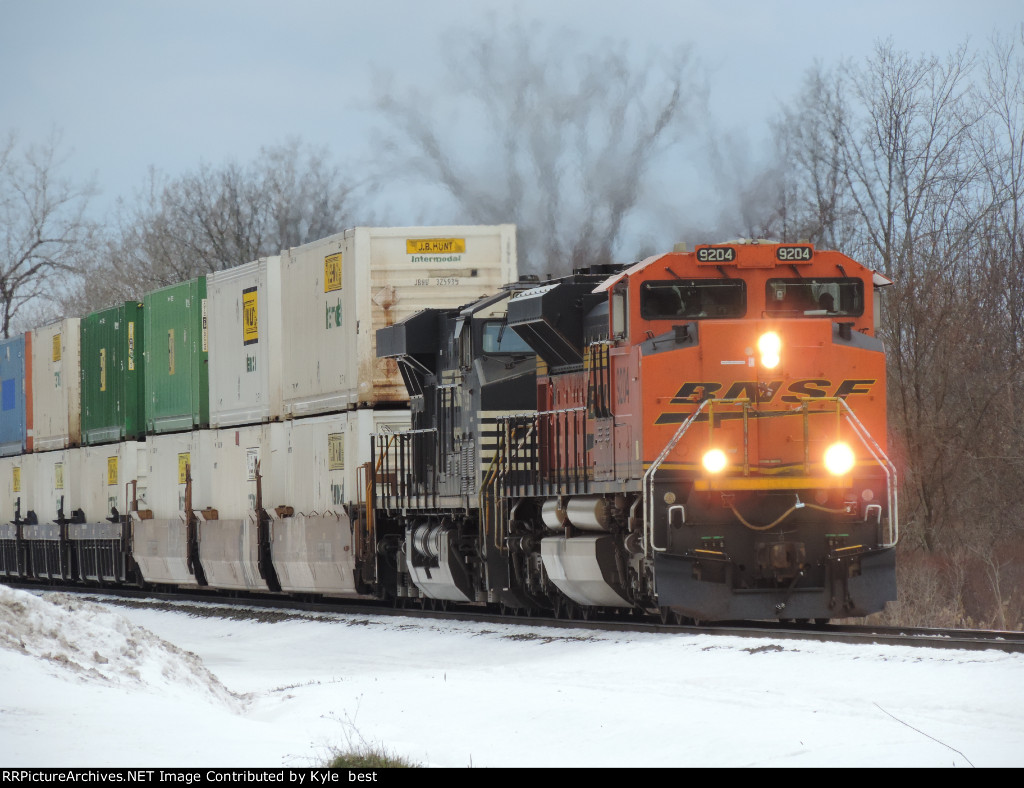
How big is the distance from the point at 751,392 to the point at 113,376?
16.7m

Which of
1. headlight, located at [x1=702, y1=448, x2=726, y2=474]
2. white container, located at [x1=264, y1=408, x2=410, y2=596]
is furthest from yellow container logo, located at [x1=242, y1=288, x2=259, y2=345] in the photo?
headlight, located at [x1=702, y1=448, x2=726, y2=474]

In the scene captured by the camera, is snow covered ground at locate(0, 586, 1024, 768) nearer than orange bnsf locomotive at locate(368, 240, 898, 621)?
Yes

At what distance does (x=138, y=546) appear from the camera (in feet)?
84.4

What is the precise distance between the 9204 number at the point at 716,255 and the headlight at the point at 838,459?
6.48 feet

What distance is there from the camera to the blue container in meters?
31.1

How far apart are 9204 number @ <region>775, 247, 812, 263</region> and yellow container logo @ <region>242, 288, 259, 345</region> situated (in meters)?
10.7

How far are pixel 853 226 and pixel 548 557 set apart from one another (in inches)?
689

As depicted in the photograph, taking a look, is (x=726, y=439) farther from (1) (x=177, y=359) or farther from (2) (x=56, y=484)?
(2) (x=56, y=484)

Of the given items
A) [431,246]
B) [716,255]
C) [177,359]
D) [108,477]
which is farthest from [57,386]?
[716,255]

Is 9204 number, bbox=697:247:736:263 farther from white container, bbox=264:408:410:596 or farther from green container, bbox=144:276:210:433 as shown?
green container, bbox=144:276:210:433

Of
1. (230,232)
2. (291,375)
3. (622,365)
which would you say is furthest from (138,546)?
(230,232)
